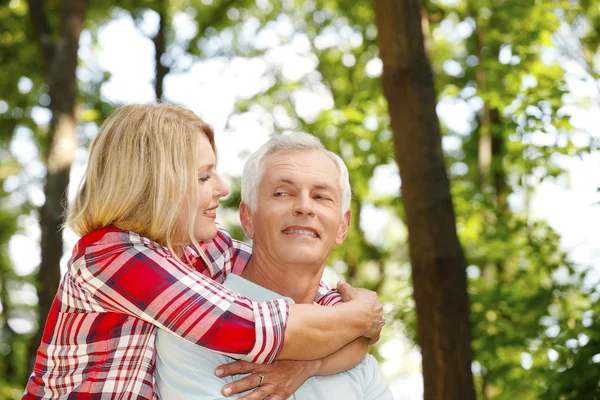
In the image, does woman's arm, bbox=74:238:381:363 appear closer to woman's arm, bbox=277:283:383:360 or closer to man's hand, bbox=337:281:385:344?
woman's arm, bbox=277:283:383:360

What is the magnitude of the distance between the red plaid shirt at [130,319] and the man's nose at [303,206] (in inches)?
28.2

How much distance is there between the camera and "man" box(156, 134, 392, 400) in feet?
10.6

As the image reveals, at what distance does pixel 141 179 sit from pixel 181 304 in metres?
0.54

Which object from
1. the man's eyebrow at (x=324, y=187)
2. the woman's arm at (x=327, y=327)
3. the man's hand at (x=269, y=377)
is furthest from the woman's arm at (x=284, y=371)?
the man's eyebrow at (x=324, y=187)

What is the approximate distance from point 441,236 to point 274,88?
1281 centimetres

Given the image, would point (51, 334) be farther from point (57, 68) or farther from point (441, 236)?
point (57, 68)

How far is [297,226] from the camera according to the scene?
10.8 ft

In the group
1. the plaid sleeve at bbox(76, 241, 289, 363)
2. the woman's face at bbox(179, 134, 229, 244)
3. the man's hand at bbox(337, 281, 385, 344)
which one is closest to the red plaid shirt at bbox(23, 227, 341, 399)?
the plaid sleeve at bbox(76, 241, 289, 363)

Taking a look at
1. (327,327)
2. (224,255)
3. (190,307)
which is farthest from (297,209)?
(190,307)

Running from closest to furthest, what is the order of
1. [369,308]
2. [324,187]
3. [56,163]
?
[369,308] < [324,187] < [56,163]

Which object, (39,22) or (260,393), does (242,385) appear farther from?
(39,22)

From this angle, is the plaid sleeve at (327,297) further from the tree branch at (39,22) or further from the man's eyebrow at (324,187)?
the tree branch at (39,22)

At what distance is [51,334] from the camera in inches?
111

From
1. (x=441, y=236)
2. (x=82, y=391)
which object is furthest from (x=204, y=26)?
(x=82, y=391)
